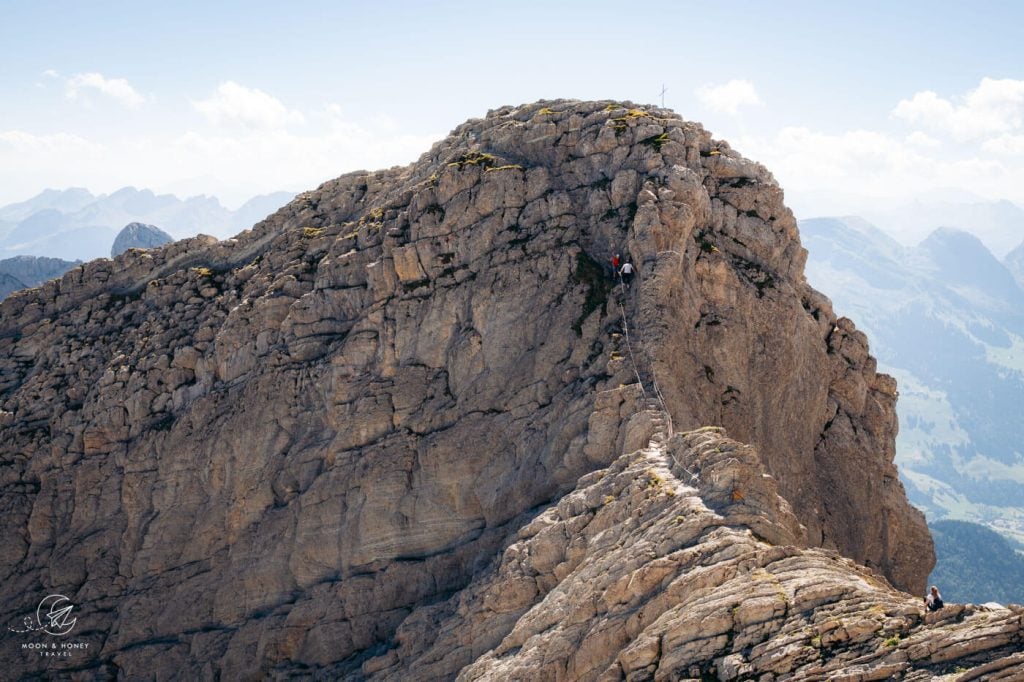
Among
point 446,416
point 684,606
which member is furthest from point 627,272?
point 684,606

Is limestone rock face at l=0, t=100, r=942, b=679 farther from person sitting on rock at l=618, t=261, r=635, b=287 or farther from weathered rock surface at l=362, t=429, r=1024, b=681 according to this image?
person sitting on rock at l=618, t=261, r=635, b=287

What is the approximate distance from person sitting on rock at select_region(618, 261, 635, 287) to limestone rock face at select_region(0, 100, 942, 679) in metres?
A: 0.83

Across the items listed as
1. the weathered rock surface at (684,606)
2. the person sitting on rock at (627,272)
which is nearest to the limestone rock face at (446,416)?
the weathered rock surface at (684,606)

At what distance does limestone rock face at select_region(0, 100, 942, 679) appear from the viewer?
55.5 m

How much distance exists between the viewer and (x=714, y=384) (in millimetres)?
60219

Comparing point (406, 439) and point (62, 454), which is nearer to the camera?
point (406, 439)

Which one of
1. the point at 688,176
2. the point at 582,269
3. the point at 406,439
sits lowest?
the point at 406,439

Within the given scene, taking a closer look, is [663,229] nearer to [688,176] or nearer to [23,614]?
[688,176]

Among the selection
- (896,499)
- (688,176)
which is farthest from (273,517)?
(896,499)

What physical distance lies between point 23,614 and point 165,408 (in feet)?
64.1

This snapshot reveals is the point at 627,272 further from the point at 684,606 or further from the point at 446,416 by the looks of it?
the point at 684,606

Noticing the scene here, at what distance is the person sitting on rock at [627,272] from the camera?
201ft

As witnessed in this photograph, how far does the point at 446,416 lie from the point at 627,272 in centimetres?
1584

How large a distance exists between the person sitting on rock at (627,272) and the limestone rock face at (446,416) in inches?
32.7
